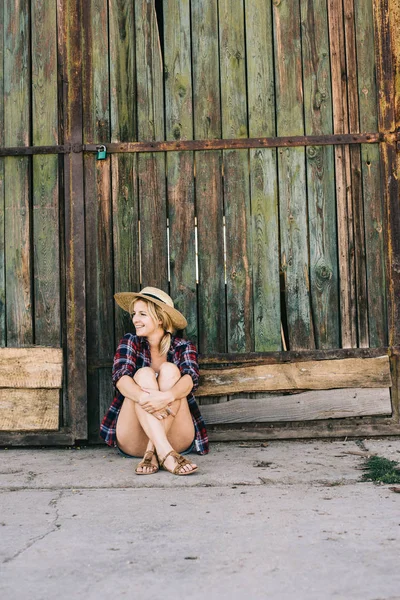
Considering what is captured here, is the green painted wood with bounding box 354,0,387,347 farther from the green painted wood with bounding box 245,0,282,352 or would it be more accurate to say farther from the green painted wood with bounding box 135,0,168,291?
the green painted wood with bounding box 135,0,168,291

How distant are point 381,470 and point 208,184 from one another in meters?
2.16

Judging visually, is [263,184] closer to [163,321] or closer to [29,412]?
[163,321]

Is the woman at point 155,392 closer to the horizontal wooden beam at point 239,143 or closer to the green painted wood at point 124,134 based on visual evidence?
the green painted wood at point 124,134

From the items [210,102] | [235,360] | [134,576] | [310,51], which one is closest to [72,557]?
[134,576]

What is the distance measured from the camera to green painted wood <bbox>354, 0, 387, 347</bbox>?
4520 mm

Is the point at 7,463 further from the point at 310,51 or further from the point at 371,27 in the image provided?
the point at 371,27

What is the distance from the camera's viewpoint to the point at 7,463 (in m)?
4.07

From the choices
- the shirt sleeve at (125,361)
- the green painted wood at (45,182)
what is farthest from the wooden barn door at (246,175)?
the shirt sleeve at (125,361)

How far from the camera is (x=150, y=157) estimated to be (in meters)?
4.57

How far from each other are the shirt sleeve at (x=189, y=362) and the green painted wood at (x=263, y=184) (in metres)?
0.59

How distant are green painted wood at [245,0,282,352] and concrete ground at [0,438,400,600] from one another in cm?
90

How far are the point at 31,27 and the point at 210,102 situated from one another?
134 cm

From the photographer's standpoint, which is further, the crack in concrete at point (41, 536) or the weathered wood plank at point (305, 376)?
the weathered wood plank at point (305, 376)

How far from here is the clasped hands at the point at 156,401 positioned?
3678 millimetres
